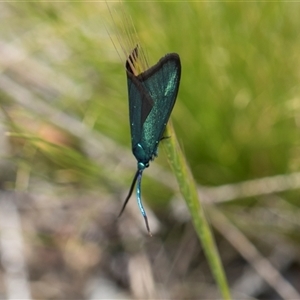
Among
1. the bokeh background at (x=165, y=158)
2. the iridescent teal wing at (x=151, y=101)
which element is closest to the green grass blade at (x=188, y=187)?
the iridescent teal wing at (x=151, y=101)

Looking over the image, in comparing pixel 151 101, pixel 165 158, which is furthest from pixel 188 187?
pixel 165 158

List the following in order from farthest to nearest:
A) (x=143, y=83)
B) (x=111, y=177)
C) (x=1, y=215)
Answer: (x=1, y=215) < (x=111, y=177) < (x=143, y=83)

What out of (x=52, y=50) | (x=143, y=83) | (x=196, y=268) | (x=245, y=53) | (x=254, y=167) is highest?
(x=52, y=50)

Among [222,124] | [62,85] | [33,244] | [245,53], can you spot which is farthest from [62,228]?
[245,53]

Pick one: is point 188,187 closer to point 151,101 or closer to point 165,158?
point 151,101

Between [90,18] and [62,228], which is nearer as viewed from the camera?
[90,18]

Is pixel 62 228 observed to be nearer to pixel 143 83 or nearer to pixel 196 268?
pixel 196 268
